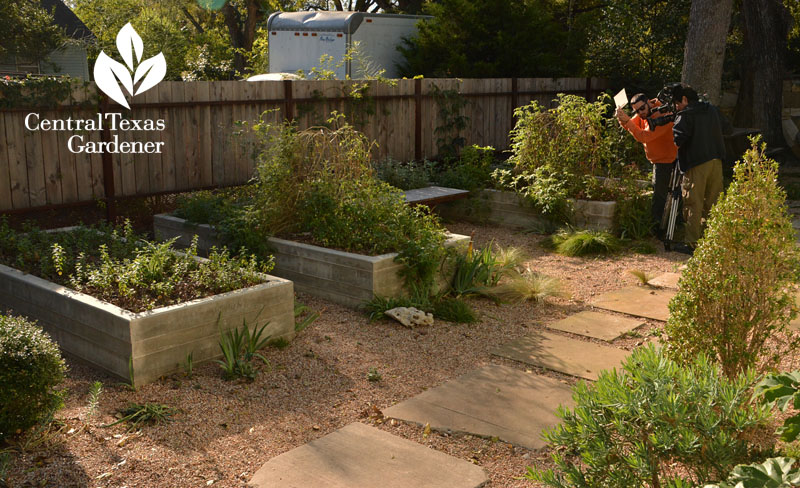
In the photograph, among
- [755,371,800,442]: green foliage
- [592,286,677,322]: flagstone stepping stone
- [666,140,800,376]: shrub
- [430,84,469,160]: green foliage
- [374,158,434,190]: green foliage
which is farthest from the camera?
[430,84,469,160]: green foliage

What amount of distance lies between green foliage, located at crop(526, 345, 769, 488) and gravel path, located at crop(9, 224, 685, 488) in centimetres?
99

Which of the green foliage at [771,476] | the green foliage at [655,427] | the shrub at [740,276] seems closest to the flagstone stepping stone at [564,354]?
the shrub at [740,276]

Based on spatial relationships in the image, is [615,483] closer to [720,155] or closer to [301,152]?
[301,152]

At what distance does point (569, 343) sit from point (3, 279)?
429cm

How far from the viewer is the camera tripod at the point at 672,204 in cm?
871

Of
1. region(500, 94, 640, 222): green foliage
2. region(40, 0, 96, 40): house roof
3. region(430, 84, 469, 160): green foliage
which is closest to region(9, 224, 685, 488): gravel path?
region(500, 94, 640, 222): green foliage

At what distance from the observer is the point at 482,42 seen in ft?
49.3

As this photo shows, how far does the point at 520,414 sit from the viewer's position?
4520 mm

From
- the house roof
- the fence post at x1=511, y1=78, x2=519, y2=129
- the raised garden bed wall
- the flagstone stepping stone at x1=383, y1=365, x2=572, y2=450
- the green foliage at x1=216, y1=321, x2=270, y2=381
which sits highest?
the house roof

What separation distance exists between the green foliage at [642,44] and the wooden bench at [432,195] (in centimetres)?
676

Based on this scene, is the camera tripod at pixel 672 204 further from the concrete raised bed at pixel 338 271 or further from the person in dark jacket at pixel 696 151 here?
the concrete raised bed at pixel 338 271

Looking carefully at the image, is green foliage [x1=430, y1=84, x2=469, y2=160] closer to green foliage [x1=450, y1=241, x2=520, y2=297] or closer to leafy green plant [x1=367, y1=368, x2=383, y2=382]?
green foliage [x1=450, y1=241, x2=520, y2=297]

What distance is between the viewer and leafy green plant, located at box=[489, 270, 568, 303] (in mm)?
6965

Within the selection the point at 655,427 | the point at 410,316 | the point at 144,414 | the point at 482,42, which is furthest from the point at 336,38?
the point at 655,427
